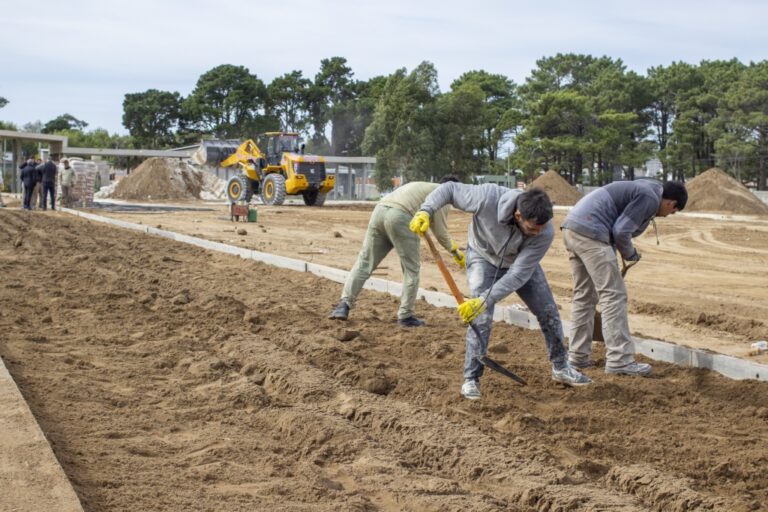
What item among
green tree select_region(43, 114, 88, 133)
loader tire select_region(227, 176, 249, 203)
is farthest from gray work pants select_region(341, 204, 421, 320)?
green tree select_region(43, 114, 88, 133)

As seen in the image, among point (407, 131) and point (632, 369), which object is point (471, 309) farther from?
point (407, 131)

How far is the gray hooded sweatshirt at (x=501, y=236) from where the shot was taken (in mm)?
5473

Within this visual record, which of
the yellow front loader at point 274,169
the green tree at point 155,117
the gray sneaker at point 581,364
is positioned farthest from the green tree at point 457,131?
the gray sneaker at point 581,364

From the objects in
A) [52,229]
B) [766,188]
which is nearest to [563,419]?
[52,229]

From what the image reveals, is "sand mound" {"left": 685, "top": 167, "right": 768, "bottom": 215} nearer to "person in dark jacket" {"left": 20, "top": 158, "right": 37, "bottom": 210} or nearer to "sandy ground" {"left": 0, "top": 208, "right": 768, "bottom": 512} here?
"person in dark jacket" {"left": 20, "top": 158, "right": 37, "bottom": 210}

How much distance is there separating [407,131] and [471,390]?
141 feet

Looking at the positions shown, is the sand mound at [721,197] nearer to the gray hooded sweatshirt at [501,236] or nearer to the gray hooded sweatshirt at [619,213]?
the gray hooded sweatshirt at [619,213]

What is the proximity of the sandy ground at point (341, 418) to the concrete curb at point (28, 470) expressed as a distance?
12cm

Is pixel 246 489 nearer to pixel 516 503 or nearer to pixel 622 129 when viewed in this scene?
pixel 516 503

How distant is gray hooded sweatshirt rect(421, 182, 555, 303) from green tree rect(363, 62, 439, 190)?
42163 millimetres

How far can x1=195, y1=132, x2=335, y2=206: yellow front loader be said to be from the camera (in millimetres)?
31219

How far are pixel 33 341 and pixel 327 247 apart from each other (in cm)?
1026

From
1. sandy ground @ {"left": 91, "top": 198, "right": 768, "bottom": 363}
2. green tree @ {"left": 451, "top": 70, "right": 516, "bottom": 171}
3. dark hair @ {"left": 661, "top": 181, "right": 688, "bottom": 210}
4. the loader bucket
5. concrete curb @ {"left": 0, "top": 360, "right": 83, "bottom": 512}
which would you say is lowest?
sandy ground @ {"left": 91, "top": 198, "right": 768, "bottom": 363}

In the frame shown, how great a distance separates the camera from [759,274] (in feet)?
45.3
